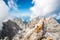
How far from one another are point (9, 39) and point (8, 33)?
12.9 m

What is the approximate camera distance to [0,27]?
445ft

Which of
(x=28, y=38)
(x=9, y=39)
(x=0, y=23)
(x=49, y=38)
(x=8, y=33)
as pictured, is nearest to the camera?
(x=49, y=38)

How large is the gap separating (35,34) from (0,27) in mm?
107943

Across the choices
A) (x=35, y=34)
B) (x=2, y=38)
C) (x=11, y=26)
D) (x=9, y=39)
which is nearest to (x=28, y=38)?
(x=35, y=34)

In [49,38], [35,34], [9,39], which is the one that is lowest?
[49,38]

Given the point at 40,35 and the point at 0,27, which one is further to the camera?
the point at 0,27

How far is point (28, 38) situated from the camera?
31.7 m

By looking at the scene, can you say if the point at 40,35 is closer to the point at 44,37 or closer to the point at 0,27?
the point at 44,37

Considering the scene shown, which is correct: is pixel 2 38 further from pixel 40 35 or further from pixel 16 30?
pixel 40 35

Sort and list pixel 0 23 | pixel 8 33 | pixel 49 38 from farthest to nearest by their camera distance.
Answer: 1. pixel 0 23
2. pixel 8 33
3. pixel 49 38

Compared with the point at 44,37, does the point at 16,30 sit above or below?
above

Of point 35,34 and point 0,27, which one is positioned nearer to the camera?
point 35,34

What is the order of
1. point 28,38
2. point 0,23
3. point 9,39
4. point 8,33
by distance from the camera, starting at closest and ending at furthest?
1. point 28,38
2. point 9,39
3. point 8,33
4. point 0,23

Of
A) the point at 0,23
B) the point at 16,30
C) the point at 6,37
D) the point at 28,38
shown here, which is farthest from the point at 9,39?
the point at 28,38
